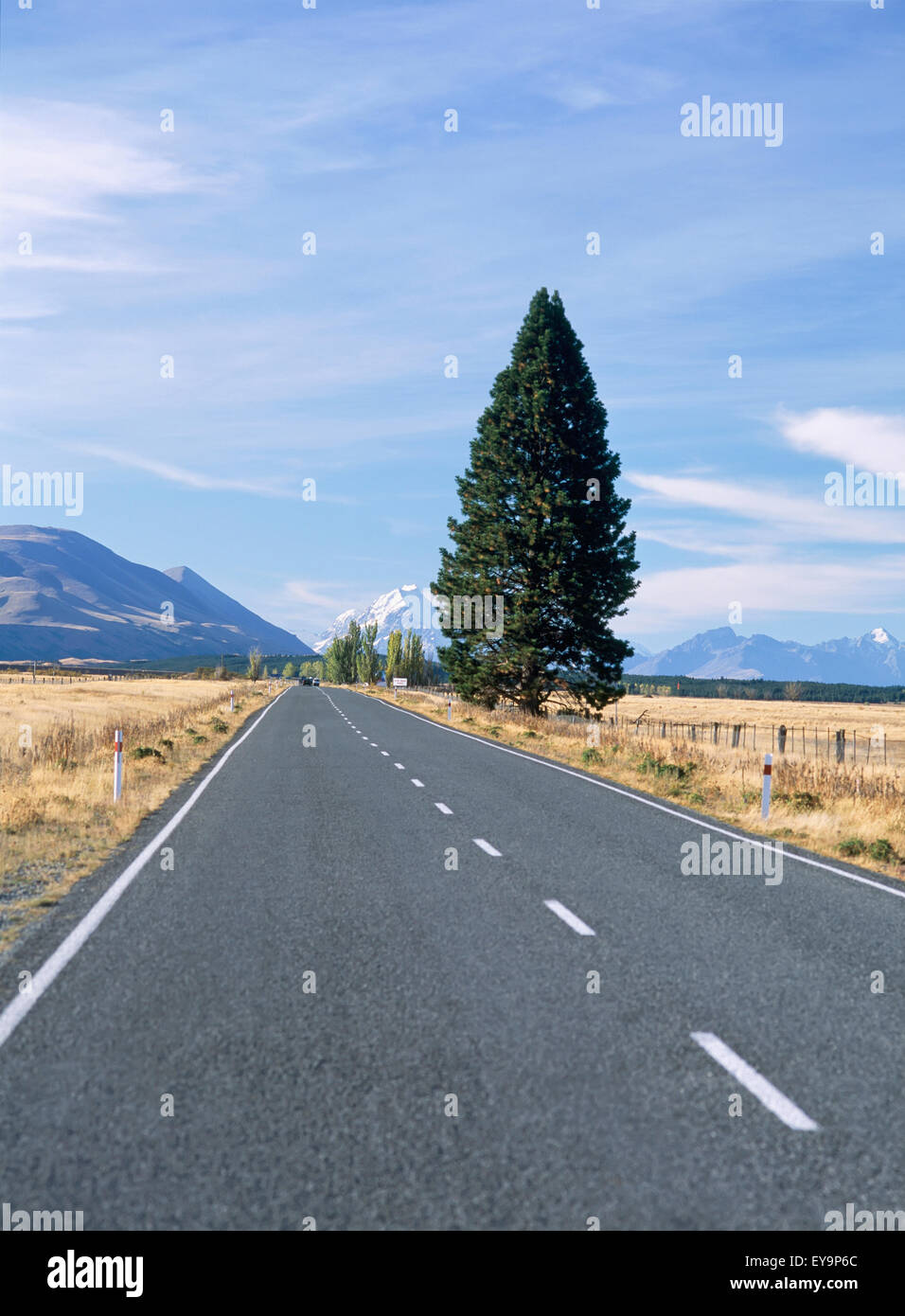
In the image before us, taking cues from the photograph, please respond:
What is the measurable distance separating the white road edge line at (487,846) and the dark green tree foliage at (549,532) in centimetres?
2430

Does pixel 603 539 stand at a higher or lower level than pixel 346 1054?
higher

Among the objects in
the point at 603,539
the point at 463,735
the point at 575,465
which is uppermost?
the point at 575,465

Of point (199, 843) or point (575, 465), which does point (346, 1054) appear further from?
point (575, 465)

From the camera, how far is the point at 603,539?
37.0m

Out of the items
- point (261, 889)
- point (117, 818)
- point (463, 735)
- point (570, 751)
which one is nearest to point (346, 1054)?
point (261, 889)

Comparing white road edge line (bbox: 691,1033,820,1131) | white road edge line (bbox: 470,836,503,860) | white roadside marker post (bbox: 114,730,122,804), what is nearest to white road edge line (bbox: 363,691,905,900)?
white road edge line (bbox: 470,836,503,860)

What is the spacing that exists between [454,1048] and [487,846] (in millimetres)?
6500

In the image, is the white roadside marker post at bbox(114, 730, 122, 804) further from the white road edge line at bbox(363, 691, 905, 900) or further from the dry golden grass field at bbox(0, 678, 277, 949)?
Result: the white road edge line at bbox(363, 691, 905, 900)

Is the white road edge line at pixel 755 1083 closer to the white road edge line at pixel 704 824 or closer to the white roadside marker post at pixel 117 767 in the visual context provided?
the white road edge line at pixel 704 824

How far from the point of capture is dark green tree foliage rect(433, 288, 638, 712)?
120 feet

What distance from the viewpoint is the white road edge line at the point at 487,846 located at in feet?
36.7

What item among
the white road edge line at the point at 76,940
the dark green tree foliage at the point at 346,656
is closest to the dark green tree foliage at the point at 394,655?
the dark green tree foliage at the point at 346,656

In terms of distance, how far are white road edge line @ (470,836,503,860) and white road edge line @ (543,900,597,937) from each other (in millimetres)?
2301
